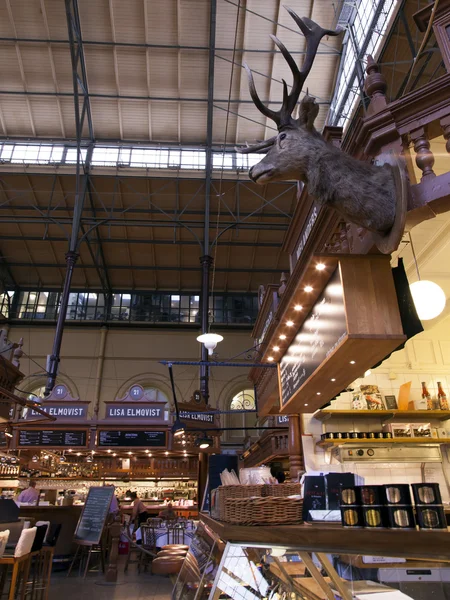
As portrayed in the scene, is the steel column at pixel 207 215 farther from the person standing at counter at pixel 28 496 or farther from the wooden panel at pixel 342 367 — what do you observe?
the wooden panel at pixel 342 367

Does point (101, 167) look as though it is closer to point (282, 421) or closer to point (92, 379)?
point (92, 379)

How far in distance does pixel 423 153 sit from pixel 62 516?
874 centimetres

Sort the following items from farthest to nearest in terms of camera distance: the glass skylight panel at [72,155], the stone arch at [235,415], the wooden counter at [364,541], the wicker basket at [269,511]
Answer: the stone arch at [235,415], the glass skylight panel at [72,155], the wicker basket at [269,511], the wooden counter at [364,541]

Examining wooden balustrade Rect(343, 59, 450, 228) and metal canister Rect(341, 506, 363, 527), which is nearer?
metal canister Rect(341, 506, 363, 527)

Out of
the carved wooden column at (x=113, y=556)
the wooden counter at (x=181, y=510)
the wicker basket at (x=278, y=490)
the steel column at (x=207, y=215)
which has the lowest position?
the carved wooden column at (x=113, y=556)

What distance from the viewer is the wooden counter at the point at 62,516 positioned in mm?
8086

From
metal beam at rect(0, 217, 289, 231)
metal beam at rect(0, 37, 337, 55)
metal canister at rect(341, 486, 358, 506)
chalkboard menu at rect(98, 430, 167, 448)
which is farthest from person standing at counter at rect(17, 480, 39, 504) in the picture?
metal beam at rect(0, 37, 337, 55)

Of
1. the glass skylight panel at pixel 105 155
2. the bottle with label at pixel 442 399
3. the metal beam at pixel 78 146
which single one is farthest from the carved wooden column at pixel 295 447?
the glass skylight panel at pixel 105 155

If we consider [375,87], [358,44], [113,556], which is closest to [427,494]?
[375,87]

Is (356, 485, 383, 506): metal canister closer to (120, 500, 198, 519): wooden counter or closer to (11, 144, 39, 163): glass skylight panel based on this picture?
(120, 500, 198, 519): wooden counter

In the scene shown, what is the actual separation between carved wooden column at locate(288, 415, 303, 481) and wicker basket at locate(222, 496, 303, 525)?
4.61 m

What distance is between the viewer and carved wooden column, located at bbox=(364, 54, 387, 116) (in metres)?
2.25

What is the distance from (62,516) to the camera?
325 inches

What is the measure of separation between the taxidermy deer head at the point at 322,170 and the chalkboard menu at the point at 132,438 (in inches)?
357
